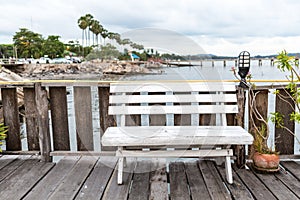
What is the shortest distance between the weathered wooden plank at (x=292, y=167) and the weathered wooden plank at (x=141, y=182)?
1.29 meters

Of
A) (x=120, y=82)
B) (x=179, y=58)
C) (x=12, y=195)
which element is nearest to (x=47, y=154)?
(x=12, y=195)

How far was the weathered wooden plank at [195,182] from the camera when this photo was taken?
1991 mm

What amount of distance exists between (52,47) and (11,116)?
63323mm

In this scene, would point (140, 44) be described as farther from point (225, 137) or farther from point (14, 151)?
point (14, 151)

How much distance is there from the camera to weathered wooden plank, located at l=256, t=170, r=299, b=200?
77.2 inches

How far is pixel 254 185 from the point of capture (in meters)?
2.15

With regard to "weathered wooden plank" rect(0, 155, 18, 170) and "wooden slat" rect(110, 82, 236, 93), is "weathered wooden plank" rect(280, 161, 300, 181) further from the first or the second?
"weathered wooden plank" rect(0, 155, 18, 170)

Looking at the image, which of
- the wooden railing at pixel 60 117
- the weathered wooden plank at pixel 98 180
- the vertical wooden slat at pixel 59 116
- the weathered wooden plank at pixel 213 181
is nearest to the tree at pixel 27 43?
the wooden railing at pixel 60 117

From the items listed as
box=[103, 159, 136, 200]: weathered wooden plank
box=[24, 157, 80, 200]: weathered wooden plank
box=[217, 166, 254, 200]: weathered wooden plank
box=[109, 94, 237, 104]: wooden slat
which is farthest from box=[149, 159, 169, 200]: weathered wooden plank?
box=[24, 157, 80, 200]: weathered wooden plank

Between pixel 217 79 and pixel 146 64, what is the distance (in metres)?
0.82

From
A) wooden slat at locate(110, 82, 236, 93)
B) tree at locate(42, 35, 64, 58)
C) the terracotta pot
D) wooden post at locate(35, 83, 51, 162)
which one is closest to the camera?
the terracotta pot

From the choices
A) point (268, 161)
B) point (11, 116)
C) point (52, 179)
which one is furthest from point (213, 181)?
point (11, 116)

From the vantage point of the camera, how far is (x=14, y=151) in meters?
2.78

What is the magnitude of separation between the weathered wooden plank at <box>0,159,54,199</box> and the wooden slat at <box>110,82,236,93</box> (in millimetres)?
1000
